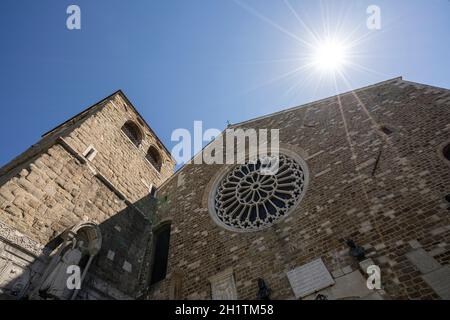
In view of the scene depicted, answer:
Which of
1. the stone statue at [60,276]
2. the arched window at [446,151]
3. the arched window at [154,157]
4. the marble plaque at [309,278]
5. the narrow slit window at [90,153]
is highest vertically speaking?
the arched window at [154,157]

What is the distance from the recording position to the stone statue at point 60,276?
566 cm

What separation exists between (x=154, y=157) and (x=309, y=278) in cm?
912

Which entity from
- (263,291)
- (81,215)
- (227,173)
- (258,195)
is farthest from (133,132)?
(263,291)

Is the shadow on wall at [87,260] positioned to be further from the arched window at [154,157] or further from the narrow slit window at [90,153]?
the arched window at [154,157]

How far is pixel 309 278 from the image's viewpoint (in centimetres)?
585

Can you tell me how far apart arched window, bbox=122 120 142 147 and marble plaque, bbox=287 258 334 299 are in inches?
327

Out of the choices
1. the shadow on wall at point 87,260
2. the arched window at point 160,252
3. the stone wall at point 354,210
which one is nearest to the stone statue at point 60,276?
the shadow on wall at point 87,260

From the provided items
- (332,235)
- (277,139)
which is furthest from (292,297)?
(277,139)

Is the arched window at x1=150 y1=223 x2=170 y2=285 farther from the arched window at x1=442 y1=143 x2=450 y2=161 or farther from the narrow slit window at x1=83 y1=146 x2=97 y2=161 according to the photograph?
the arched window at x1=442 y1=143 x2=450 y2=161

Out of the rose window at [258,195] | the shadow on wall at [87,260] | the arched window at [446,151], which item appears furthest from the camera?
the rose window at [258,195]

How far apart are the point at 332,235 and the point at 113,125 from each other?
316 inches

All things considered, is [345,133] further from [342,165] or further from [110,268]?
[110,268]

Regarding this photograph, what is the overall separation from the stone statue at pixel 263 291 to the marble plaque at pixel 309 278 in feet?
1.61

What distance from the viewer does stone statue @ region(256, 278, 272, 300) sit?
5.98 m
